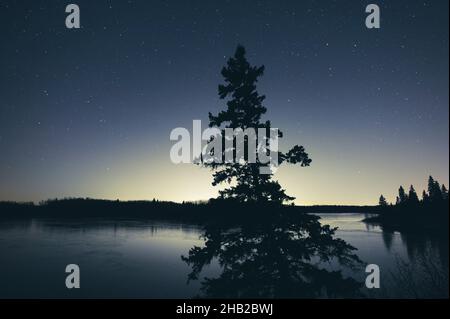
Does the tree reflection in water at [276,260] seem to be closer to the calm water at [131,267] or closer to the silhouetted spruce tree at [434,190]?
the calm water at [131,267]

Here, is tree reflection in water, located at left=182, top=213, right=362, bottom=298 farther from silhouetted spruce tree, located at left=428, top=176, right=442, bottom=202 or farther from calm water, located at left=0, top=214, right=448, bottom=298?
silhouetted spruce tree, located at left=428, top=176, right=442, bottom=202

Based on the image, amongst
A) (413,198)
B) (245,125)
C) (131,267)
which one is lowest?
(131,267)

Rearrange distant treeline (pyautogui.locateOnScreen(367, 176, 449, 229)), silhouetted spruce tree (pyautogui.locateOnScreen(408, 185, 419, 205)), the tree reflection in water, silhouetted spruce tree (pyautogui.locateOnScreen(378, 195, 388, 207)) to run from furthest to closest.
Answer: silhouetted spruce tree (pyautogui.locateOnScreen(378, 195, 388, 207))
silhouetted spruce tree (pyautogui.locateOnScreen(408, 185, 419, 205))
distant treeline (pyautogui.locateOnScreen(367, 176, 449, 229))
the tree reflection in water

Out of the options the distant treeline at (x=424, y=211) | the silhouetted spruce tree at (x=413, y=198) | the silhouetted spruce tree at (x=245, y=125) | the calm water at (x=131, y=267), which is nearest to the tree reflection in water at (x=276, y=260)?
A: the silhouetted spruce tree at (x=245, y=125)

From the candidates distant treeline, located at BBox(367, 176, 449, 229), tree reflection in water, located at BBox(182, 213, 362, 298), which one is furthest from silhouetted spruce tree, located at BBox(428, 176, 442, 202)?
tree reflection in water, located at BBox(182, 213, 362, 298)

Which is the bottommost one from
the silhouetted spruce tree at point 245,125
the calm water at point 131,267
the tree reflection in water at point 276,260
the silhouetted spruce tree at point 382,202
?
the calm water at point 131,267

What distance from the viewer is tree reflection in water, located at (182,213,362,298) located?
10.2 meters

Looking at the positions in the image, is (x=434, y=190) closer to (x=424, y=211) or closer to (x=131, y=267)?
(x=424, y=211)

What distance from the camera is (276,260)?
10.6 meters

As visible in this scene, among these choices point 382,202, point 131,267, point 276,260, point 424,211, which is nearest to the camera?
point 276,260

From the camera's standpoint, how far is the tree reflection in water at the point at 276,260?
10211mm

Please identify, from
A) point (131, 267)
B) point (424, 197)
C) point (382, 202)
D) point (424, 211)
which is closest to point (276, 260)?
point (131, 267)
